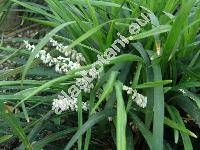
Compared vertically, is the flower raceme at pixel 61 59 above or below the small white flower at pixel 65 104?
above

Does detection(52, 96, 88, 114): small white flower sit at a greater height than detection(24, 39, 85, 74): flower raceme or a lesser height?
lesser

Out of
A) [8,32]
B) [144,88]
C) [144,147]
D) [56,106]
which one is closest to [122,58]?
[144,88]

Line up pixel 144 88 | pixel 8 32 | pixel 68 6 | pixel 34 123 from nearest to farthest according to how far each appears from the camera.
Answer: pixel 144 88
pixel 34 123
pixel 68 6
pixel 8 32

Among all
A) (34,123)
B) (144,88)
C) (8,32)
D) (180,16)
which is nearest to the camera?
(180,16)

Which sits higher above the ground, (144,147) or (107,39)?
(107,39)

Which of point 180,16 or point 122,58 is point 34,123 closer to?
point 122,58

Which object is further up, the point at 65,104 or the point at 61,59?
the point at 61,59

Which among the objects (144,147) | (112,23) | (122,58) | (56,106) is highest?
(112,23)

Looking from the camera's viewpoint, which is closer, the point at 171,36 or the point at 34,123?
the point at 171,36
